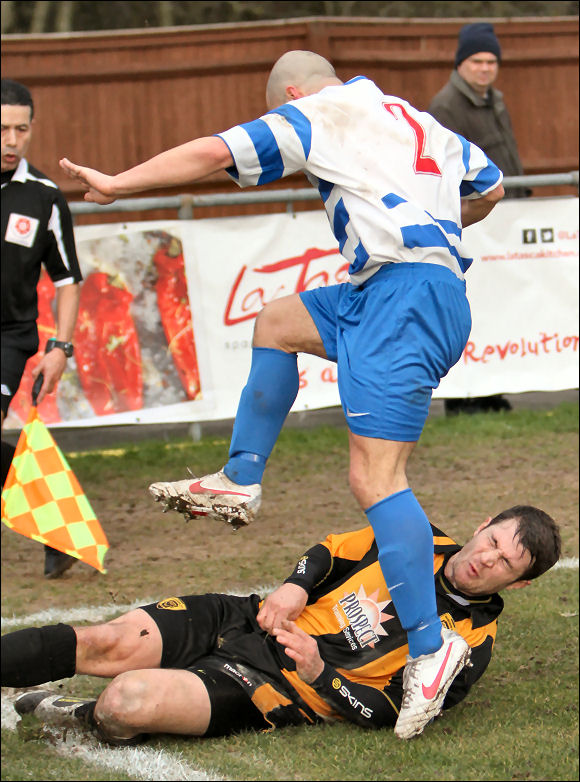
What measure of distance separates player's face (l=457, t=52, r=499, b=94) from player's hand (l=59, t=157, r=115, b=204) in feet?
17.4

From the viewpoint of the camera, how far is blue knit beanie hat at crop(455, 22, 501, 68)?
7.30 meters

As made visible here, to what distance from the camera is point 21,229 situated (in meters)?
5.22

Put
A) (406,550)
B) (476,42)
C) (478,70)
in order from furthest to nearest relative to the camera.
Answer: (478,70) → (476,42) → (406,550)

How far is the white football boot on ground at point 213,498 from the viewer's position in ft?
10.4

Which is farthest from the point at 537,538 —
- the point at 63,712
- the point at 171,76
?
the point at 171,76

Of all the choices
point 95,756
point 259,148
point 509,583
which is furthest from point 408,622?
point 95,756

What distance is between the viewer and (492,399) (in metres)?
8.60

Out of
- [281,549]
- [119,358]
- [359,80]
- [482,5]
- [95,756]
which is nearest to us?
[359,80]

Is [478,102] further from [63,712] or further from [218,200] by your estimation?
[63,712]

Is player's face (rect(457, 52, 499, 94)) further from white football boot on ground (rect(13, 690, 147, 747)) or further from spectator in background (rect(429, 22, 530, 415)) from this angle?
white football boot on ground (rect(13, 690, 147, 747))

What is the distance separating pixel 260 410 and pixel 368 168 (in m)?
0.76

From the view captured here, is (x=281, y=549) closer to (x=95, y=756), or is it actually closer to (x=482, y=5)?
(x=95, y=756)

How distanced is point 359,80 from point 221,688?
2.16m

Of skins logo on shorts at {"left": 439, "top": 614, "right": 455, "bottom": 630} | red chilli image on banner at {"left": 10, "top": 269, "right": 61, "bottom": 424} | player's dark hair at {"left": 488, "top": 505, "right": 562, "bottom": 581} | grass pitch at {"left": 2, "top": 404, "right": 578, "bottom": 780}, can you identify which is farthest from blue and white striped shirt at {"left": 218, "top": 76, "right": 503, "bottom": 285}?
red chilli image on banner at {"left": 10, "top": 269, "right": 61, "bottom": 424}
